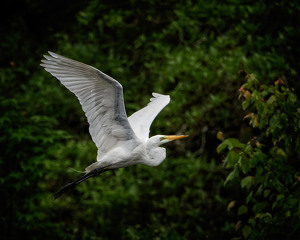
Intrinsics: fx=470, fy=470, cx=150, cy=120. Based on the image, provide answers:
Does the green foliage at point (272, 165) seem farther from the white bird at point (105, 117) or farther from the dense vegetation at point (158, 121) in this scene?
the dense vegetation at point (158, 121)

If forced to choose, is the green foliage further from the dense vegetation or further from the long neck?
the dense vegetation

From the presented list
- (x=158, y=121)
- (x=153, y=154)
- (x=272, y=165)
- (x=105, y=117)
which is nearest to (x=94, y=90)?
(x=105, y=117)

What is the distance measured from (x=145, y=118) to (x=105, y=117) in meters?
0.68

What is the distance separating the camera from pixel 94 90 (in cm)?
354

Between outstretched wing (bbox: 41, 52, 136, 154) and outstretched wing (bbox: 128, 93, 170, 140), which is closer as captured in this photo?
outstretched wing (bbox: 41, 52, 136, 154)

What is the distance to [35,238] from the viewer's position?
17.0 ft

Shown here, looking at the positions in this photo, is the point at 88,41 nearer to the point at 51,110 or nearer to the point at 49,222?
the point at 51,110

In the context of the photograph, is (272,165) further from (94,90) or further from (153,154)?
(94,90)

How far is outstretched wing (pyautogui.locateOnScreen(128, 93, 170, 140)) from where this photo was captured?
414 centimetres

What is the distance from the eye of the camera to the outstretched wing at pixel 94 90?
136 inches

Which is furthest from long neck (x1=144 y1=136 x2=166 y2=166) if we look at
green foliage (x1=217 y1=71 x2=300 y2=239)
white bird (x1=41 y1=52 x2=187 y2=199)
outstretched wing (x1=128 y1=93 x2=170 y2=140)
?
green foliage (x1=217 y1=71 x2=300 y2=239)

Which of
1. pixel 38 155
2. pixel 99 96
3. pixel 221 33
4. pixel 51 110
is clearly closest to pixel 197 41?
pixel 221 33

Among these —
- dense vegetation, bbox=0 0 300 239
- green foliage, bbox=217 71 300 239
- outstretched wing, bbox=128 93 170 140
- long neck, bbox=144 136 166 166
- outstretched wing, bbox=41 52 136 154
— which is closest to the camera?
green foliage, bbox=217 71 300 239

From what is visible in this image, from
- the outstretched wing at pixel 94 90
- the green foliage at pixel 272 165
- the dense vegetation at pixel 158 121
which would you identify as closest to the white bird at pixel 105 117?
the outstretched wing at pixel 94 90
